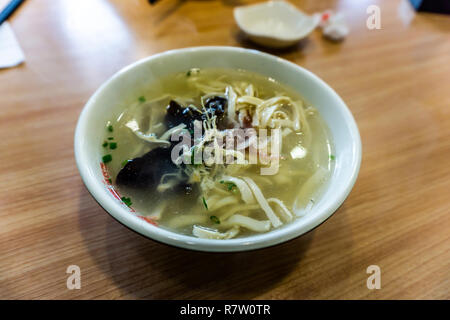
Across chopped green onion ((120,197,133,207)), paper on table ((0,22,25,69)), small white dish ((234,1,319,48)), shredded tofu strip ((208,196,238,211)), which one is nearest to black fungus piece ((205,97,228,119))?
shredded tofu strip ((208,196,238,211))

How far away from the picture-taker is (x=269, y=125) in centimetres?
131

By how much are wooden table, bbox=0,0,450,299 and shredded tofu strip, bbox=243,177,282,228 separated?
119 millimetres

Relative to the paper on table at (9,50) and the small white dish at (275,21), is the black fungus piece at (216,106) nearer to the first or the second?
the small white dish at (275,21)

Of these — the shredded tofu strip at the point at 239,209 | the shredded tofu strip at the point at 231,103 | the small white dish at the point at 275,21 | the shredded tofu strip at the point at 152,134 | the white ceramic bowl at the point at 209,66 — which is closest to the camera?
the white ceramic bowl at the point at 209,66

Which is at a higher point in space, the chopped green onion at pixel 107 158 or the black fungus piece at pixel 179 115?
the chopped green onion at pixel 107 158

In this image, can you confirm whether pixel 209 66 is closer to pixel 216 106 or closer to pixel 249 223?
pixel 216 106

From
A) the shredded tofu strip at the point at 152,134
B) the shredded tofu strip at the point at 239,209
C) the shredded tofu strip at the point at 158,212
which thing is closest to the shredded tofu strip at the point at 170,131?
the shredded tofu strip at the point at 152,134

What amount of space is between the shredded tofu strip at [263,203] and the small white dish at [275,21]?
1.12 metres

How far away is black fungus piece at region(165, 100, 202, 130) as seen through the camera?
130cm

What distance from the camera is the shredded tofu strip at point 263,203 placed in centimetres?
104

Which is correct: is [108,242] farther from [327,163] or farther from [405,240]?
[405,240]

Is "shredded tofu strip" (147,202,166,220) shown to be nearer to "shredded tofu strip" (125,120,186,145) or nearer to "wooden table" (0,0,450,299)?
"wooden table" (0,0,450,299)

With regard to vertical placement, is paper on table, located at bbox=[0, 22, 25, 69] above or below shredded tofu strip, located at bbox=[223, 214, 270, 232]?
above
